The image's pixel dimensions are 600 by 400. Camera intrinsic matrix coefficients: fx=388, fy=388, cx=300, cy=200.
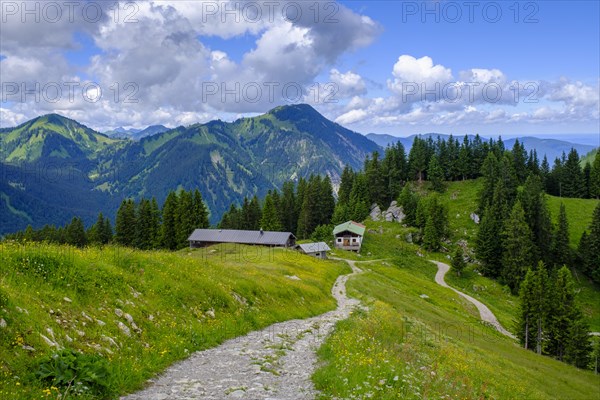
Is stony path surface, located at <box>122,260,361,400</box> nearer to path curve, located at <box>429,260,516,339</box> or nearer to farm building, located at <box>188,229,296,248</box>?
path curve, located at <box>429,260,516,339</box>

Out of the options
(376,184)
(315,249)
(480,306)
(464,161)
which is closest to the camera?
(480,306)

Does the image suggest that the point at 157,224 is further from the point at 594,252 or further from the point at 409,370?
the point at 594,252

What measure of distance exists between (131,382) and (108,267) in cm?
722

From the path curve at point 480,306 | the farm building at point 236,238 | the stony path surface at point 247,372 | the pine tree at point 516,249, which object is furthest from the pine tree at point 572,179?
the stony path surface at point 247,372

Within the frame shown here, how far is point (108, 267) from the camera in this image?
17031 millimetres

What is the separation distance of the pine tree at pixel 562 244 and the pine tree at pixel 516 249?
23.4 ft

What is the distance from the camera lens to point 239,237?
10331 cm

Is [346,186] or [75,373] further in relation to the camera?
[346,186]

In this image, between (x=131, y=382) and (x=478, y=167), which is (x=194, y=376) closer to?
(x=131, y=382)

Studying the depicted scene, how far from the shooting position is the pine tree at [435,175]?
14300 centimetres

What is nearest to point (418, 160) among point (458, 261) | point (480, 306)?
point (458, 261)

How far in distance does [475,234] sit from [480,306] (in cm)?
4543

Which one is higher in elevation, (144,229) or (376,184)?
(376,184)

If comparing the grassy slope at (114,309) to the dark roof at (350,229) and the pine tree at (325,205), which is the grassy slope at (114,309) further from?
the pine tree at (325,205)
